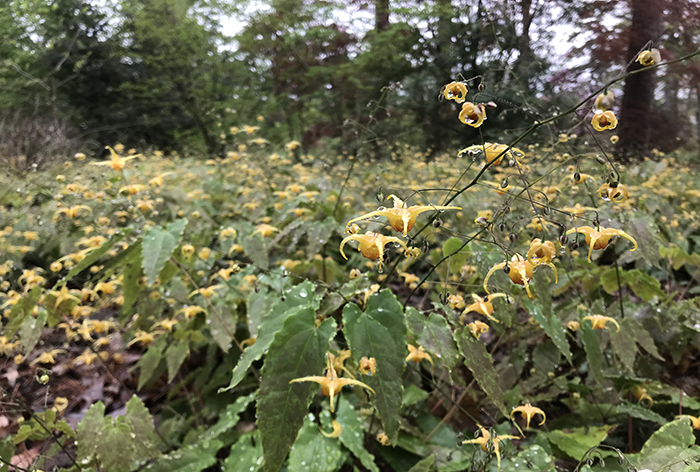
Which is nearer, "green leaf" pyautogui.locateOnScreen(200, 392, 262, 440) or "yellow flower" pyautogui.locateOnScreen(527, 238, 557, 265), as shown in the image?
"yellow flower" pyautogui.locateOnScreen(527, 238, 557, 265)

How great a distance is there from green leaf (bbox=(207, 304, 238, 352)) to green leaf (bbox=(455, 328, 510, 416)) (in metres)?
0.81

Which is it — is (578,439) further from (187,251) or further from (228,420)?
(187,251)

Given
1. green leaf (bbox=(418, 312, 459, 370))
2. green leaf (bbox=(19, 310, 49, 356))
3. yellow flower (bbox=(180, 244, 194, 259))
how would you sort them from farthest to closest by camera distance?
yellow flower (bbox=(180, 244, 194, 259)) → green leaf (bbox=(19, 310, 49, 356)) → green leaf (bbox=(418, 312, 459, 370))

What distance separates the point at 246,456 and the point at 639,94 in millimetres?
3476

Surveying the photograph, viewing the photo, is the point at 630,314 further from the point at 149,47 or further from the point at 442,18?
the point at 149,47

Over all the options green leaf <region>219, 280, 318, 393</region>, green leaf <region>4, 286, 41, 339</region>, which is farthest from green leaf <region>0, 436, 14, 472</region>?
green leaf <region>219, 280, 318, 393</region>

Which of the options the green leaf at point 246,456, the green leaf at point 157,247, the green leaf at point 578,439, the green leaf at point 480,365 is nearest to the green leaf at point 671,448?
the green leaf at point 578,439

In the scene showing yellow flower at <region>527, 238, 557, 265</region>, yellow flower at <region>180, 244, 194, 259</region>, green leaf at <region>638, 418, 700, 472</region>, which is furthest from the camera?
yellow flower at <region>180, 244, 194, 259</region>

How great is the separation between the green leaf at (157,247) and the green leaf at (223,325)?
0.28 m

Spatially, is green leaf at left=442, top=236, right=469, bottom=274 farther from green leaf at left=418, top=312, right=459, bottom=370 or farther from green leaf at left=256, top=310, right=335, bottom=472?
green leaf at left=256, top=310, right=335, bottom=472

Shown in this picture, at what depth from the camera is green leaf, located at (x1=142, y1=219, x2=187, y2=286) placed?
1131mm

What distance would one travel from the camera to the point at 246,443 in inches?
43.2

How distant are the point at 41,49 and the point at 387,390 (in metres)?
6.59

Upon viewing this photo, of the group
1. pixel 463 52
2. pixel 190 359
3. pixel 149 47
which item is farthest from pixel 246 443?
pixel 149 47
